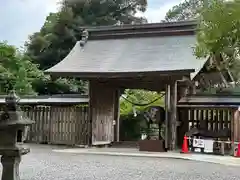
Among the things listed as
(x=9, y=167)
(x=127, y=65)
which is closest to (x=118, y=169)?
(x=9, y=167)

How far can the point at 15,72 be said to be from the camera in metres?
26.2

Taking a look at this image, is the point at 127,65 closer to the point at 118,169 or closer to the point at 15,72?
the point at 118,169

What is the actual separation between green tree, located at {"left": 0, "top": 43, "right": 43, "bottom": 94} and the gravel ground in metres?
12.3

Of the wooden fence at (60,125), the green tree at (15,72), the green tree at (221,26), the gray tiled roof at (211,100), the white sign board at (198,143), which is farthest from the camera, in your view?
the green tree at (15,72)

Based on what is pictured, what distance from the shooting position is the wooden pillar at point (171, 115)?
16.1 metres

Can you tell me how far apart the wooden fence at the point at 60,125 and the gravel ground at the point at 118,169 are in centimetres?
480

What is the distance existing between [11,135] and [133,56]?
1236 cm

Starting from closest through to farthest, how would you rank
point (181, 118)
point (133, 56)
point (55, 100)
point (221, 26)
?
point (221, 26), point (181, 118), point (133, 56), point (55, 100)

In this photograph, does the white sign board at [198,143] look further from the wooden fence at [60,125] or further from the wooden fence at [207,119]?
the wooden fence at [60,125]

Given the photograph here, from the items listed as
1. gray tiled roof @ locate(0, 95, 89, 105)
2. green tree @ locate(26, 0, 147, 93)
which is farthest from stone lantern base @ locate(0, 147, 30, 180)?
green tree @ locate(26, 0, 147, 93)

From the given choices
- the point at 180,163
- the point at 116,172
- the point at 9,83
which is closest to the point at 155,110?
the point at 180,163

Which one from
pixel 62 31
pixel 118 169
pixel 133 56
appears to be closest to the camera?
pixel 118 169

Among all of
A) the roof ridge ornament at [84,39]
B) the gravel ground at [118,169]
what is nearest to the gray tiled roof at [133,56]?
the roof ridge ornament at [84,39]

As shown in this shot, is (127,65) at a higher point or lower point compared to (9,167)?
higher
